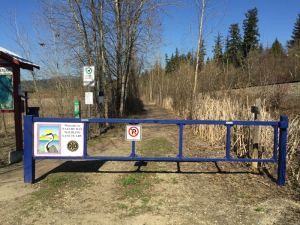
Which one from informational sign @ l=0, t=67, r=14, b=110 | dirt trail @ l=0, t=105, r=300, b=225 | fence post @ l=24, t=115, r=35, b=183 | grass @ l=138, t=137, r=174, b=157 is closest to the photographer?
dirt trail @ l=0, t=105, r=300, b=225

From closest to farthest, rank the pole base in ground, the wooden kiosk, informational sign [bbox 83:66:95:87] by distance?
the pole base in ground
the wooden kiosk
informational sign [bbox 83:66:95:87]

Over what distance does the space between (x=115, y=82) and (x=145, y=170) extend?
36.0 ft

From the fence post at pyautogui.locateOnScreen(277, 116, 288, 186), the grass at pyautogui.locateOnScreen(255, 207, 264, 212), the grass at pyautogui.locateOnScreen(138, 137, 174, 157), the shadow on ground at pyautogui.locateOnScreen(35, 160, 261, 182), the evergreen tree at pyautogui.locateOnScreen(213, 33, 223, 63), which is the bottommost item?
the grass at pyautogui.locateOnScreen(255, 207, 264, 212)

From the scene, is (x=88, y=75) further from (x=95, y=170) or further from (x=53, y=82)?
(x=53, y=82)

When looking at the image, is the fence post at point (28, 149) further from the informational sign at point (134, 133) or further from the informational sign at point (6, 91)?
the informational sign at point (6, 91)

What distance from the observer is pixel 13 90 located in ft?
26.7

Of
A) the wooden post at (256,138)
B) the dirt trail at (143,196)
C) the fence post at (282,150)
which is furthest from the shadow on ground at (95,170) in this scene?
the fence post at (282,150)

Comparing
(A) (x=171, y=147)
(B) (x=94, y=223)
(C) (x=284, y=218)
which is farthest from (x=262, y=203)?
(A) (x=171, y=147)

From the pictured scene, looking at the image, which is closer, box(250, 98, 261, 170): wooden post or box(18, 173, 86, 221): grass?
box(18, 173, 86, 221): grass

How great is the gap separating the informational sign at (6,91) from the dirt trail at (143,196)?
1.90 m

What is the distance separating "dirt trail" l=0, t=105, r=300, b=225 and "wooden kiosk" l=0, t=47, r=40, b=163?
3.28 feet

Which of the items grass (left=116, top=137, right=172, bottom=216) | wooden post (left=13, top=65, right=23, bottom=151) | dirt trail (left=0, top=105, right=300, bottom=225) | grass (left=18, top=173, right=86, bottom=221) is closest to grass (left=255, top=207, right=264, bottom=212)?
dirt trail (left=0, top=105, right=300, bottom=225)

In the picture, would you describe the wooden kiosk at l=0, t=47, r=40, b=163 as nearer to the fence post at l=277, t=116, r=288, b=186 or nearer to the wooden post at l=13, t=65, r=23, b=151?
the wooden post at l=13, t=65, r=23, b=151

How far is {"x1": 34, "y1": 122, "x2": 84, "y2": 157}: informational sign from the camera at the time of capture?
19.2 feet
